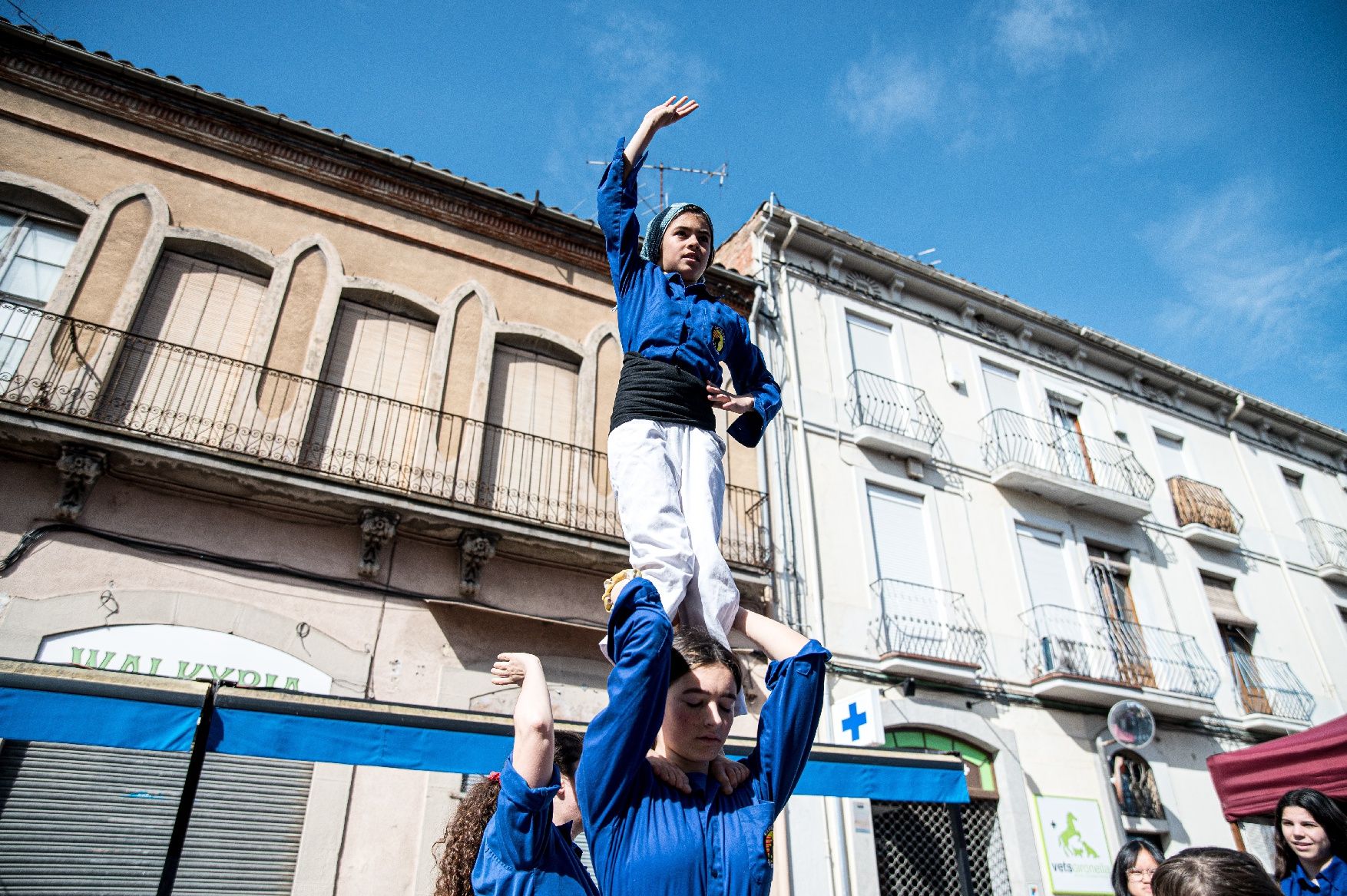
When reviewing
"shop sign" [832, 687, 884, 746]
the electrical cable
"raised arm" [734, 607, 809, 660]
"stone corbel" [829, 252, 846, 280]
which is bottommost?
"raised arm" [734, 607, 809, 660]

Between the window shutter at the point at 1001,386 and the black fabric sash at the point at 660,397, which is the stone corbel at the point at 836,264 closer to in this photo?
the window shutter at the point at 1001,386

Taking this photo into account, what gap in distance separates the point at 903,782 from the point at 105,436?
823 centimetres

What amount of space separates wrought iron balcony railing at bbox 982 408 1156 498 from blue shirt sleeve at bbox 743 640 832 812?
1378 cm

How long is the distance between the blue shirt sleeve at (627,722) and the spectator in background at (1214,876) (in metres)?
1.58

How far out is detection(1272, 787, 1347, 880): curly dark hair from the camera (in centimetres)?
425

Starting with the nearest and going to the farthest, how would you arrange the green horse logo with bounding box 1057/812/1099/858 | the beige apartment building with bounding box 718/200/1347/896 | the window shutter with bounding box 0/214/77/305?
the window shutter with bounding box 0/214/77/305 < the beige apartment building with bounding box 718/200/1347/896 < the green horse logo with bounding box 1057/812/1099/858

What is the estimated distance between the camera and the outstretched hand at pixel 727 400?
328 cm

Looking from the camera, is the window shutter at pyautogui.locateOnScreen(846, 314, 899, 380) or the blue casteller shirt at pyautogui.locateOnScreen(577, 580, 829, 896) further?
the window shutter at pyautogui.locateOnScreen(846, 314, 899, 380)

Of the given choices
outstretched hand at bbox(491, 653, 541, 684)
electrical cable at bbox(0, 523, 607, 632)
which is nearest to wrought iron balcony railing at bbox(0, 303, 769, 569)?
electrical cable at bbox(0, 523, 607, 632)

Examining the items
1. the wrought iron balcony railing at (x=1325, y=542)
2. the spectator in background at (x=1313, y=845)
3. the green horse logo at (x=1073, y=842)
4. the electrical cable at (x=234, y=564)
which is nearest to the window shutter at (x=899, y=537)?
the green horse logo at (x=1073, y=842)

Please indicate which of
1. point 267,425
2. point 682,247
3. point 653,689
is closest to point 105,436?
point 267,425

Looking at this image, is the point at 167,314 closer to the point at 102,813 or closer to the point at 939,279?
the point at 102,813

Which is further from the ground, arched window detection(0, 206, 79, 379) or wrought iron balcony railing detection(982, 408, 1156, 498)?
wrought iron balcony railing detection(982, 408, 1156, 498)

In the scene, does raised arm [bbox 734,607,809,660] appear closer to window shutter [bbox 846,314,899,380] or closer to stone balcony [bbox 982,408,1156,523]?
window shutter [bbox 846,314,899,380]
